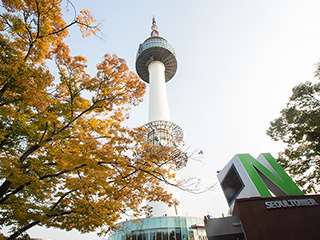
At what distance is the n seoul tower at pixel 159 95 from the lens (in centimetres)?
2255

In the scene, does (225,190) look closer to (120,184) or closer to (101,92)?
(120,184)

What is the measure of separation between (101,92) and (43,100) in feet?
5.60

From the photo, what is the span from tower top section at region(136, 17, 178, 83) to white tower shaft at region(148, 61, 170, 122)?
244 centimetres

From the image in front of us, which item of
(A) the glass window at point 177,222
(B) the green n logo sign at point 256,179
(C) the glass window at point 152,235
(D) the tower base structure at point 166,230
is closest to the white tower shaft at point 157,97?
(A) the glass window at point 177,222

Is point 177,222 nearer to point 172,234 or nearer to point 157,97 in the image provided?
point 172,234

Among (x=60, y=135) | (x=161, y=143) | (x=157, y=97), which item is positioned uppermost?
(x=157, y=97)

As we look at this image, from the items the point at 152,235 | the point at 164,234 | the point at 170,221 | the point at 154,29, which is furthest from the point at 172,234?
the point at 154,29

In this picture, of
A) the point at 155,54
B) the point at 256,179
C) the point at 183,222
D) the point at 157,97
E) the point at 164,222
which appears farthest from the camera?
the point at 155,54

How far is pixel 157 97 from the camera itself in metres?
32.5

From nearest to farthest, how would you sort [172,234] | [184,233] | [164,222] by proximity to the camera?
[172,234], [184,233], [164,222]

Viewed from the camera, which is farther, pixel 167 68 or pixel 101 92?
pixel 167 68

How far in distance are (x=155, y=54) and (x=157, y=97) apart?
13536 millimetres

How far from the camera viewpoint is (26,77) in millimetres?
4422

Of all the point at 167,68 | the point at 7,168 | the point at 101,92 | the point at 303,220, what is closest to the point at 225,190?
the point at 303,220
